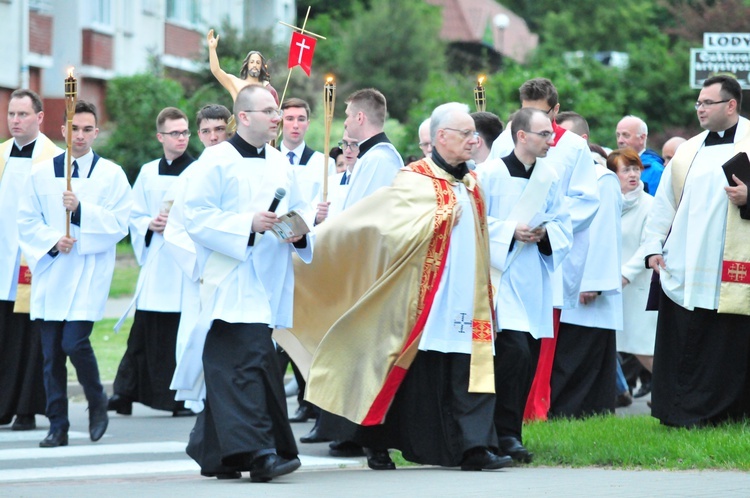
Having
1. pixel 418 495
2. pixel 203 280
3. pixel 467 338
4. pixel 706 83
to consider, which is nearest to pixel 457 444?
pixel 467 338

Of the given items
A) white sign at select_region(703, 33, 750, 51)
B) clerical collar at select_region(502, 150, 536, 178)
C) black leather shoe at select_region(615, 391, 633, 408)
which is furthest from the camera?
white sign at select_region(703, 33, 750, 51)

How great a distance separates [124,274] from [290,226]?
54.1ft

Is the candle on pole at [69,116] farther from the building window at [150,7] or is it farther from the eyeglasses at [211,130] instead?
the building window at [150,7]

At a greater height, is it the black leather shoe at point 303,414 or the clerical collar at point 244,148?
the clerical collar at point 244,148

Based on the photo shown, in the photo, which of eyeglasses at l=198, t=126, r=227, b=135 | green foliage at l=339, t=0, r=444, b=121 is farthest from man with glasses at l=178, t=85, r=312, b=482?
green foliage at l=339, t=0, r=444, b=121

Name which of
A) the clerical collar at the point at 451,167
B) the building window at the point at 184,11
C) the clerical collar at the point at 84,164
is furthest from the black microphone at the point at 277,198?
the building window at the point at 184,11

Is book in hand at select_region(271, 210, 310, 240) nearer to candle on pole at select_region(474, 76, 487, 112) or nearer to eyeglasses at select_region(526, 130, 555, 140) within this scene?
eyeglasses at select_region(526, 130, 555, 140)

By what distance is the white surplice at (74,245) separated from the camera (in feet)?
34.0

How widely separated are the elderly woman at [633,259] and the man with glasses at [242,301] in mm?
4928

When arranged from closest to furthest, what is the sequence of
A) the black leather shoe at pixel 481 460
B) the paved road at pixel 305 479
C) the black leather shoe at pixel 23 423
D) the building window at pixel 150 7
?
the paved road at pixel 305 479 < the black leather shoe at pixel 481 460 < the black leather shoe at pixel 23 423 < the building window at pixel 150 7

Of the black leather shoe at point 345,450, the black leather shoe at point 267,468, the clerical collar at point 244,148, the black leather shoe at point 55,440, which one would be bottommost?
the black leather shoe at point 55,440

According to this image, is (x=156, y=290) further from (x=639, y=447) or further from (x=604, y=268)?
(x=639, y=447)

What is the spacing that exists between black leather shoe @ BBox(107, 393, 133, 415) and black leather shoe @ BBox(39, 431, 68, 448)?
2239 millimetres

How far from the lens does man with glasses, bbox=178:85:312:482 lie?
817 centimetres
